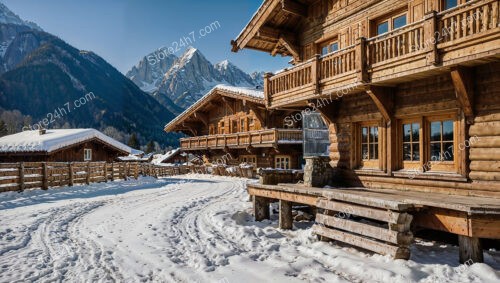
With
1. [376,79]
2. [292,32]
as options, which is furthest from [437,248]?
[292,32]

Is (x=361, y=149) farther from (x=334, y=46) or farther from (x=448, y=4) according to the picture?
(x=448, y=4)

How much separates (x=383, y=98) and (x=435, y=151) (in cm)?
181

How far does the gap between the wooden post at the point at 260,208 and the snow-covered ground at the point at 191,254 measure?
30 cm

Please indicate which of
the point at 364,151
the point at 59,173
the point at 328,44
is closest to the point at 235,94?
the point at 59,173

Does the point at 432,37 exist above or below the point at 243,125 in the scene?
above

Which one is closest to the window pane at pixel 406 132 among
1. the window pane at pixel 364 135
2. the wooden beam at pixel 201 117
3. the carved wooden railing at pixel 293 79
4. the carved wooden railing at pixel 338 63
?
the window pane at pixel 364 135

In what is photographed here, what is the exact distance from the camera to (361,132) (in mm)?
10109

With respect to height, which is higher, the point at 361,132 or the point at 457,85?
the point at 457,85

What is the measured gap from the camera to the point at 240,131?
1152 inches

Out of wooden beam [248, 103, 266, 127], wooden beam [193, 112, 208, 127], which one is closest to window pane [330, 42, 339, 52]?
wooden beam [248, 103, 266, 127]

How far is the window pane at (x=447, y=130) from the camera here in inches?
303

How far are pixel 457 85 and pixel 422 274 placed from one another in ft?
13.1

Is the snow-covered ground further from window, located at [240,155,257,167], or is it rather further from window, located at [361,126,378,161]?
window, located at [240,155,257,167]

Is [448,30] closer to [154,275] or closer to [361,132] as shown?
[361,132]
